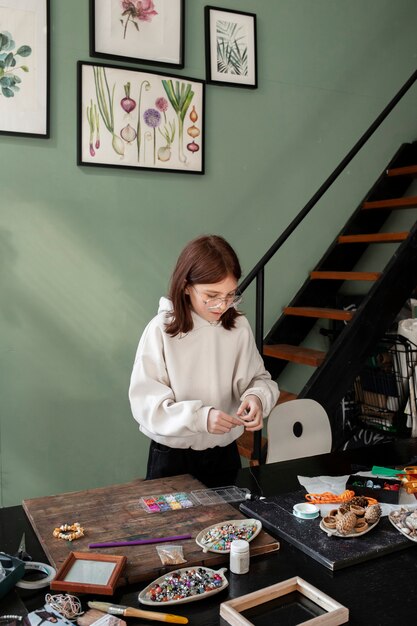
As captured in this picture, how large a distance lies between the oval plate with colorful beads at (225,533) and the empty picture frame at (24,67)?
217cm

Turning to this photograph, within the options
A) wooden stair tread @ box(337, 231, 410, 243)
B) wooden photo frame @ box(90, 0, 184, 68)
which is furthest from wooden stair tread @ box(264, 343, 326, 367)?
wooden photo frame @ box(90, 0, 184, 68)

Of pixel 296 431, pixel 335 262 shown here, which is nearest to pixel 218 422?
pixel 296 431

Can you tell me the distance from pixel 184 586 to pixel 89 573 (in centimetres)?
18

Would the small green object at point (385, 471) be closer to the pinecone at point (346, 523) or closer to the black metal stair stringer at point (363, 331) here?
the pinecone at point (346, 523)

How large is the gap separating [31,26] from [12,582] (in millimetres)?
2557

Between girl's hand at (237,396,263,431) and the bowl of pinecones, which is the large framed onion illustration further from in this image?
the bowl of pinecones

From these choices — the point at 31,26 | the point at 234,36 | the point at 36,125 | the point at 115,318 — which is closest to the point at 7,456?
the point at 115,318

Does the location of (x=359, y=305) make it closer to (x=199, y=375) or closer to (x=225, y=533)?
(x=199, y=375)

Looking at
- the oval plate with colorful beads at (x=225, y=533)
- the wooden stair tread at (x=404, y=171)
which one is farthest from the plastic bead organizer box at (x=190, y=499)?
the wooden stair tread at (x=404, y=171)

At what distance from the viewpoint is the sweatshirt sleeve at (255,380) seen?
1848 millimetres

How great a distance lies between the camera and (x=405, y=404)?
3484mm

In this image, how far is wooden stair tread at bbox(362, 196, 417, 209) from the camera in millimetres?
3465

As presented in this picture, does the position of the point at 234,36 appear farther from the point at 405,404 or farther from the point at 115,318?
the point at 405,404

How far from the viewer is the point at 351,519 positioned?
4.20 ft
